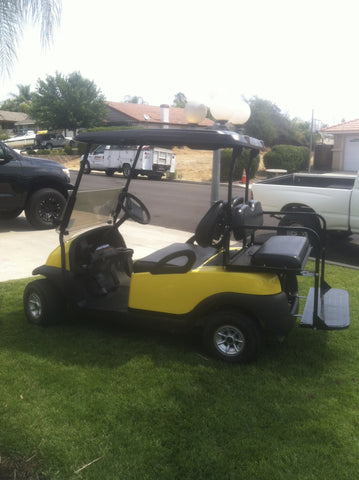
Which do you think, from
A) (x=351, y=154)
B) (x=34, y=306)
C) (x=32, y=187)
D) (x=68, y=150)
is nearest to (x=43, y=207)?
(x=32, y=187)

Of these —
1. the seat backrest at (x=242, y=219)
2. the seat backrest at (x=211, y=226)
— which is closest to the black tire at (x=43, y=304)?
the seat backrest at (x=211, y=226)

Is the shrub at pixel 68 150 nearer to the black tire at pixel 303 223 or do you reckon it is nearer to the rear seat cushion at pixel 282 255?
the black tire at pixel 303 223

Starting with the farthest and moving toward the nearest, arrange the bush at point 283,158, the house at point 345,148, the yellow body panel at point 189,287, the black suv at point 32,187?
1. the house at point 345,148
2. the bush at point 283,158
3. the black suv at point 32,187
4. the yellow body panel at point 189,287

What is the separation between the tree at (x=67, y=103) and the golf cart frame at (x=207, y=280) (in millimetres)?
37118

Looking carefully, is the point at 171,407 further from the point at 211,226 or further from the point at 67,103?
the point at 67,103

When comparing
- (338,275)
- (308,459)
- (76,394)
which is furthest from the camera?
(338,275)

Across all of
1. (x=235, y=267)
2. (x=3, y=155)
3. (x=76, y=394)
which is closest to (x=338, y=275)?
(x=235, y=267)

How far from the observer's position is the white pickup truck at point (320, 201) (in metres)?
7.59

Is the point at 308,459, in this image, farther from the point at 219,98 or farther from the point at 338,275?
the point at 219,98

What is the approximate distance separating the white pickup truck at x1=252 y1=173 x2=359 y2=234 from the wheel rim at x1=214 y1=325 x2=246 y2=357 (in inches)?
138

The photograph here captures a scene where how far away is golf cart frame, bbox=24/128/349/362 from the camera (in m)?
3.48

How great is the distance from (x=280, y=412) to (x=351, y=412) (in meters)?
0.47

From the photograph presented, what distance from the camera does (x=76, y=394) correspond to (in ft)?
10.5

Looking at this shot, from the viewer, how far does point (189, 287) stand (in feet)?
12.0
